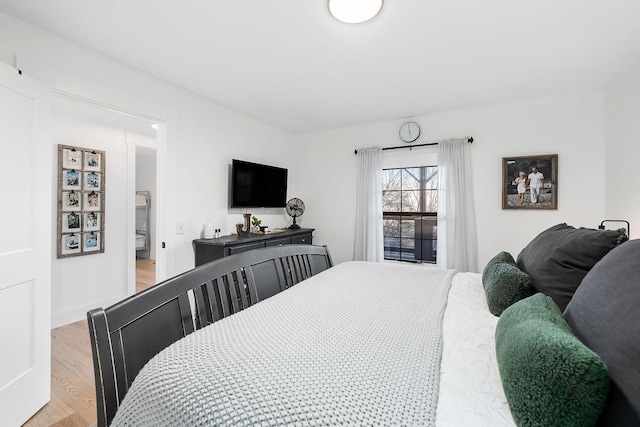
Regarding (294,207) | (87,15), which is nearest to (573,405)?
(87,15)

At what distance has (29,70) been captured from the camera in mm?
1897

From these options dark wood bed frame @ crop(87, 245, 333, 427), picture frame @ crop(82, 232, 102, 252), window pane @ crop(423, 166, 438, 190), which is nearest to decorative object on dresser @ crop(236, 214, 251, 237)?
picture frame @ crop(82, 232, 102, 252)

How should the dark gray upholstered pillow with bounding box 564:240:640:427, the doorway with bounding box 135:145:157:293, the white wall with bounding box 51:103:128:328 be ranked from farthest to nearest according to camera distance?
the doorway with bounding box 135:145:157:293 < the white wall with bounding box 51:103:128:328 < the dark gray upholstered pillow with bounding box 564:240:640:427

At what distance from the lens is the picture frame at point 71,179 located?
10.1 ft

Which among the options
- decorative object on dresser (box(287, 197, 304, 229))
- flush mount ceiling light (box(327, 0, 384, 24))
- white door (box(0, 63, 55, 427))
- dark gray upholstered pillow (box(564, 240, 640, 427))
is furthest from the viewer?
decorative object on dresser (box(287, 197, 304, 229))

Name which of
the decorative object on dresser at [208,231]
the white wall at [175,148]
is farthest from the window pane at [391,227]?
the decorative object on dresser at [208,231]

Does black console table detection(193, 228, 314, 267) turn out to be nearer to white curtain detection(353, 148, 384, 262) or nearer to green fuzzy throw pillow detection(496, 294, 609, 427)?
white curtain detection(353, 148, 384, 262)

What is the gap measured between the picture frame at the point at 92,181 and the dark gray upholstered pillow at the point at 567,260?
13.9 feet

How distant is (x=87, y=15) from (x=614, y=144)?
456 centimetres

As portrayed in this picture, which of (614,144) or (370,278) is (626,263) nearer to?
(370,278)

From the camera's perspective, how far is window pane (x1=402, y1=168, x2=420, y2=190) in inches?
157

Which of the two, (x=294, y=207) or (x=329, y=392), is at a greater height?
(x=294, y=207)

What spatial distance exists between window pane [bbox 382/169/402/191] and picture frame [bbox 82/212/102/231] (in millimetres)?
3706

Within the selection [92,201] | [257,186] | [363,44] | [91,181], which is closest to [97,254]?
[92,201]
